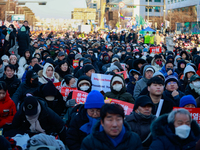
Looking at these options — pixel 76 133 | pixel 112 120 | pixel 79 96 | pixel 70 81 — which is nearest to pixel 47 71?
pixel 70 81

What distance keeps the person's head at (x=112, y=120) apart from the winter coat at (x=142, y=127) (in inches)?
37.5

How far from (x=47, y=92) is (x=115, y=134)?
288 centimetres

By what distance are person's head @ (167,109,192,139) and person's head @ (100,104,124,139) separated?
1.86 ft

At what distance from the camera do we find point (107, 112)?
11.3 feet

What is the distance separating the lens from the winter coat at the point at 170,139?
11.5ft

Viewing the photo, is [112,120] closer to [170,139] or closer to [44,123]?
[170,139]

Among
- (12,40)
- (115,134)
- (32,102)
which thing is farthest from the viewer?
(12,40)

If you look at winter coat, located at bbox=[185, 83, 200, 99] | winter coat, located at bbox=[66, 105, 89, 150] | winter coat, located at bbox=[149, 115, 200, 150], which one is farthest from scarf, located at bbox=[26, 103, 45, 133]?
winter coat, located at bbox=[185, 83, 200, 99]

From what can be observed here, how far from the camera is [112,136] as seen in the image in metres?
3.43

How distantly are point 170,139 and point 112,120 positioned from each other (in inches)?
25.4

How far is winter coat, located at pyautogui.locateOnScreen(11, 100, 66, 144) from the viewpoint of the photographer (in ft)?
15.8

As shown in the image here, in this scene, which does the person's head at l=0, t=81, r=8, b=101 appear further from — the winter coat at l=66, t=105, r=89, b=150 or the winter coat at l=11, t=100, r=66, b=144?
the winter coat at l=66, t=105, r=89, b=150

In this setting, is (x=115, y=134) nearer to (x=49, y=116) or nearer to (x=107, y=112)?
(x=107, y=112)

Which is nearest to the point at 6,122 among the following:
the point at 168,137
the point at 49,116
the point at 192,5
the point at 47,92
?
the point at 47,92
